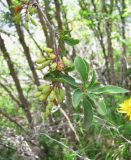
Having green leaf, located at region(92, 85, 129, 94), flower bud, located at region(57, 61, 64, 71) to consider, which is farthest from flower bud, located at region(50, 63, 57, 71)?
green leaf, located at region(92, 85, 129, 94)

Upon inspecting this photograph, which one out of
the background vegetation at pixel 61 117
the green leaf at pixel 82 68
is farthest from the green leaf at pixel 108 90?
the background vegetation at pixel 61 117

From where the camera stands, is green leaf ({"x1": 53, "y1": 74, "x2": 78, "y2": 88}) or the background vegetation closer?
green leaf ({"x1": 53, "y1": 74, "x2": 78, "y2": 88})

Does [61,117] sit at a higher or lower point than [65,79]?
lower

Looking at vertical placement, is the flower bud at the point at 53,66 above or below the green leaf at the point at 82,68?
above

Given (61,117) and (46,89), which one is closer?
(46,89)

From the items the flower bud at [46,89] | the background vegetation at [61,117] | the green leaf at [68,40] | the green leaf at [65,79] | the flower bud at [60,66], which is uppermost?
the green leaf at [68,40]

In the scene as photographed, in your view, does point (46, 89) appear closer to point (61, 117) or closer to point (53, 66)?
point (53, 66)

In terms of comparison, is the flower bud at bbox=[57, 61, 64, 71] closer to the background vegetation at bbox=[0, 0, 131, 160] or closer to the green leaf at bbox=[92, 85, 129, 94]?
the green leaf at bbox=[92, 85, 129, 94]

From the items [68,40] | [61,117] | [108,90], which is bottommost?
[61,117]

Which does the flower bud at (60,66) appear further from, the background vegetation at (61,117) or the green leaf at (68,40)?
the background vegetation at (61,117)

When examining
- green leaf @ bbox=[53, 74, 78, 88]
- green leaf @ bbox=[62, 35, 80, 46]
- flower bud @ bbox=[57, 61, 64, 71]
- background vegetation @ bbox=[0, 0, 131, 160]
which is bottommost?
background vegetation @ bbox=[0, 0, 131, 160]

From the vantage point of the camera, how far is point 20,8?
3.21ft

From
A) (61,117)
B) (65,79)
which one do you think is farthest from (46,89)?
(61,117)

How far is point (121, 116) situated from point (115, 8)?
3.84 ft
